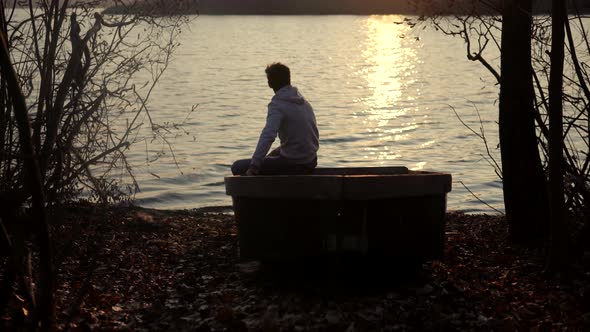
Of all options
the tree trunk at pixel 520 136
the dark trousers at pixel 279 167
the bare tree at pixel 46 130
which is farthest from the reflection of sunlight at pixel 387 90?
the bare tree at pixel 46 130

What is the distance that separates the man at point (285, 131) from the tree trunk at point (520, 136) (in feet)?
7.99

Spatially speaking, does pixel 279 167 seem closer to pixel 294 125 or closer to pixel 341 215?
pixel 294 125

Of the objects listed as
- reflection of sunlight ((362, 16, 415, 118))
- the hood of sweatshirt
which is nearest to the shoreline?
the hood of sweatshirt

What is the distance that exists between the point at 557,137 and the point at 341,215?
7.54 feet

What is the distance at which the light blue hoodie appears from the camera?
9976mm

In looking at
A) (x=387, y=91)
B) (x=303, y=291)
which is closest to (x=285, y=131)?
(x=303, y=291)

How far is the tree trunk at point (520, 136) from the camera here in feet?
36.0

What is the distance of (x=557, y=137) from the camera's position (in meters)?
9.43

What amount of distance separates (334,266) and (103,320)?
2.20m

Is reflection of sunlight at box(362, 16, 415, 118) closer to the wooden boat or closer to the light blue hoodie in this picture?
the light blue hoodie

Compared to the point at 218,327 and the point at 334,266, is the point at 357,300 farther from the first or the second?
the point at 218,327

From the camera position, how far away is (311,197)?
9.01 metres

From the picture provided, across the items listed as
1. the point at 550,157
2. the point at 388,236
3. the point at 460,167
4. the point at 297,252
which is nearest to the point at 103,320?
the point at 297,252

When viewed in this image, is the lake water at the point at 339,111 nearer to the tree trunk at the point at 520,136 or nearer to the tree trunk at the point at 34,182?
the tree trunk at the point at 520,136
